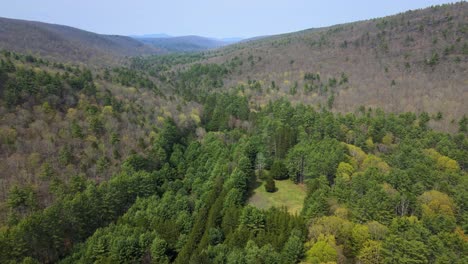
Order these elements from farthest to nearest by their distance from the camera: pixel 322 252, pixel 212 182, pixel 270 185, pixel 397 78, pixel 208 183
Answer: pixel 397 78
pixel 270 185
pixel 212 182
pixel 208 183
pixel 322 252

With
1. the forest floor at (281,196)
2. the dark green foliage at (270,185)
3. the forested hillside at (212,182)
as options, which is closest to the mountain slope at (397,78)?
the forested hillside at (212,182)

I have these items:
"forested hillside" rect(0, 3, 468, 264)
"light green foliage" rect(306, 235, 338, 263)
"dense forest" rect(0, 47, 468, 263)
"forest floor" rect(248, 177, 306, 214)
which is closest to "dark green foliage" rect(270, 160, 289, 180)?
"dense forest" rect(0, 47, 468, 263)

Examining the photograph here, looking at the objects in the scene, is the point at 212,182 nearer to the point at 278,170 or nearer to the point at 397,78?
the point at 278,170

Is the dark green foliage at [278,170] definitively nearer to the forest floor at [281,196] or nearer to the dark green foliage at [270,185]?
the forest floor at [281,196]

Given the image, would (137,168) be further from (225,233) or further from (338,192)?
(338,192)

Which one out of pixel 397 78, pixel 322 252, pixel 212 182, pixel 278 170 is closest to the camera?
pixel 322 252

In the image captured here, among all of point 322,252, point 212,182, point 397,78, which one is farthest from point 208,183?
point 397,78

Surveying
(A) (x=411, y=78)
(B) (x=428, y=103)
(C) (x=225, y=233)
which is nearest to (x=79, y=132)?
(C) (x=225, y=233)

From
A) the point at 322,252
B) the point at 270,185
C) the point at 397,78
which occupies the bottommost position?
the point at 270,185
